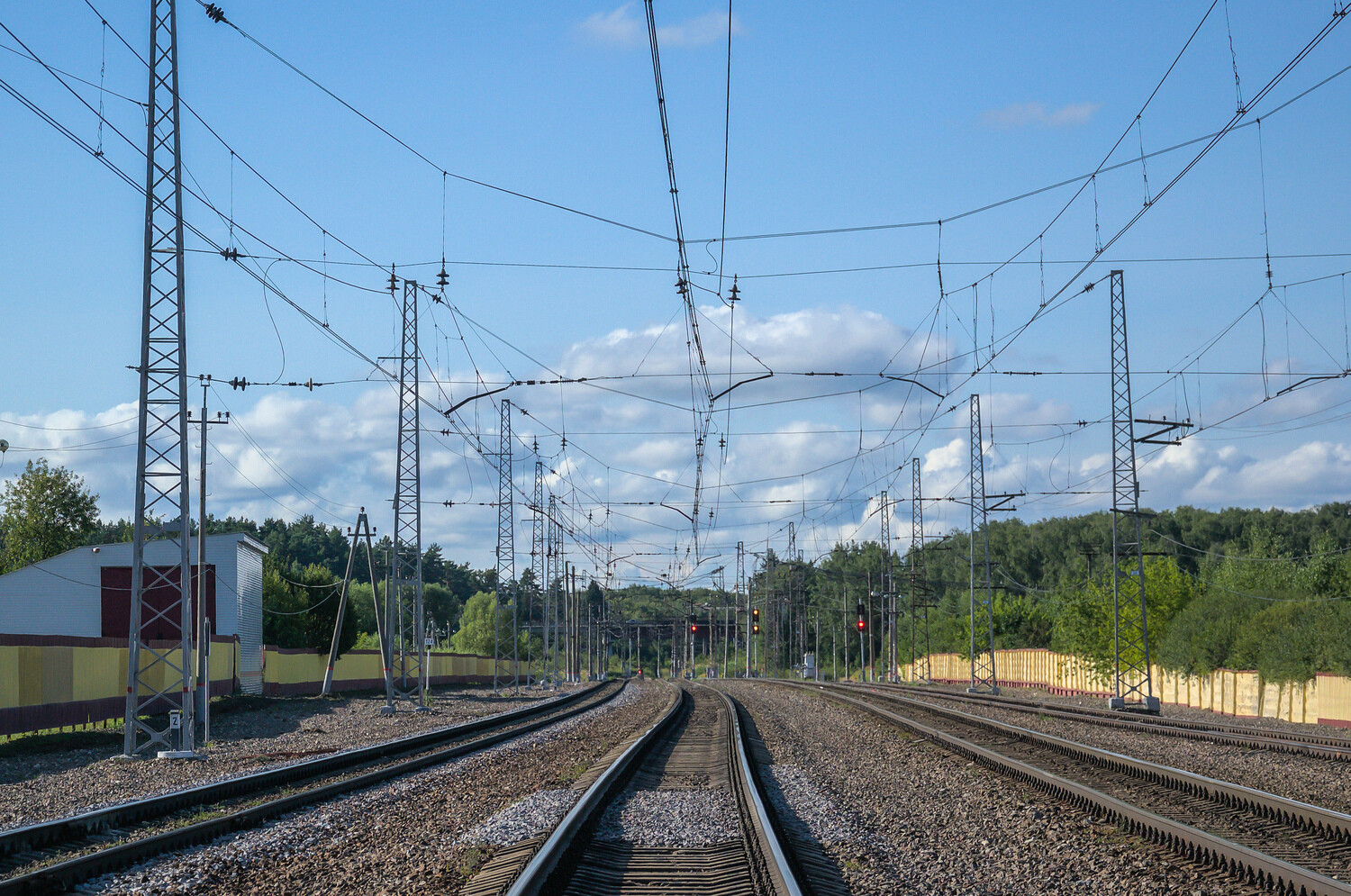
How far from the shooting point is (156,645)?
48.3 m

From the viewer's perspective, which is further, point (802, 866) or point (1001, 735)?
point (1001, 735)

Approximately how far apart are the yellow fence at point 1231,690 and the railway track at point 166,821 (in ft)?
90.7

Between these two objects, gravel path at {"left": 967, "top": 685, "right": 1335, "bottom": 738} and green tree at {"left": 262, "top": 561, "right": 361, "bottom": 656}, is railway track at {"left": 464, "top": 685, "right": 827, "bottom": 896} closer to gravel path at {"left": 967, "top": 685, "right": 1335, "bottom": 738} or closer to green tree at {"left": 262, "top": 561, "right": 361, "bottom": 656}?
gravel path at {"left": 967, "top": 685, "right": 1335, "bottom": 738}

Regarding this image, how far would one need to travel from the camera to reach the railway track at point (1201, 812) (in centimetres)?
1041

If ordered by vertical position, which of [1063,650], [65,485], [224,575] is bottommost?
[1063,650]

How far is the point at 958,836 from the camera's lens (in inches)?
504

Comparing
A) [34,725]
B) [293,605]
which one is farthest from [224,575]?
[34,725]

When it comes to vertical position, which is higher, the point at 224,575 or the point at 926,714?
the point at 224,575

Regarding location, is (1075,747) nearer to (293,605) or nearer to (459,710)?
(459,710)

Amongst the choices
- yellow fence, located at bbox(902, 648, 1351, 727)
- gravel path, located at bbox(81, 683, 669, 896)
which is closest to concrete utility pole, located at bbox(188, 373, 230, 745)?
gravel path, located at bbox(81, 683, 669, 896)

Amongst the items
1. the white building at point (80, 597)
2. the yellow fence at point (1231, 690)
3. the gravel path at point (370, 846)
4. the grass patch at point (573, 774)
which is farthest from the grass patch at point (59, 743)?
the yellow fence at point (1231, 690)

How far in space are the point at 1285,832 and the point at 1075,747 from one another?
28.6ft

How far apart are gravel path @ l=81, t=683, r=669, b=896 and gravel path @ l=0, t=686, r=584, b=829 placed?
3.27m

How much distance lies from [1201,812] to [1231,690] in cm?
3327
